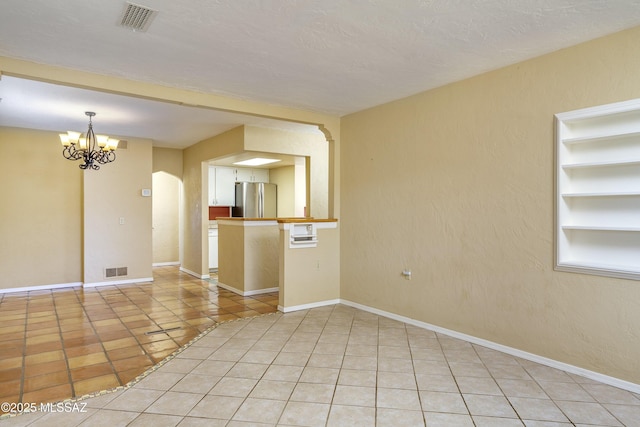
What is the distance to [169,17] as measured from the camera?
2.44m

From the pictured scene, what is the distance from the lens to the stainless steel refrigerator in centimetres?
841

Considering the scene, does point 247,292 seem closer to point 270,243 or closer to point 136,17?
point 270,243

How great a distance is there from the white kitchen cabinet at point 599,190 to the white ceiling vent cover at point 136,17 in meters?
3.03

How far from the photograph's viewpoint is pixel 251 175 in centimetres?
893

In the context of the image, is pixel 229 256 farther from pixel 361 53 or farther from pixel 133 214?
pixel 361 53

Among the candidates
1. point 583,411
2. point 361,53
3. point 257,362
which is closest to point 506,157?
point 361,53

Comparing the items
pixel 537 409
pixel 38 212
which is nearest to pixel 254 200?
pixel 38 212

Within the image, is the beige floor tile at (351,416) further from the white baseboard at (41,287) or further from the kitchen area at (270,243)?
the white baseboard at (41,287)

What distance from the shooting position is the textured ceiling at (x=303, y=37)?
2.34m

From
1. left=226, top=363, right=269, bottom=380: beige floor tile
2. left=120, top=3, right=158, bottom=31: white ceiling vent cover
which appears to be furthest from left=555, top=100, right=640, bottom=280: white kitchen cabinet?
left=120, top=3, right=158, bottom=31: white ceiling vent cover

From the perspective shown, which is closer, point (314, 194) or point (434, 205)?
point (434, 205)

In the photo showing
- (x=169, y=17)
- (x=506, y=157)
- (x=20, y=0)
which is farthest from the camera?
(x=506, y=157)

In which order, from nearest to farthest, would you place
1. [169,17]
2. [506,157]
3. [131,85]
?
[169,17] < [506,157] < [131,85]

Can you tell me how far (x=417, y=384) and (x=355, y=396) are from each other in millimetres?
489
